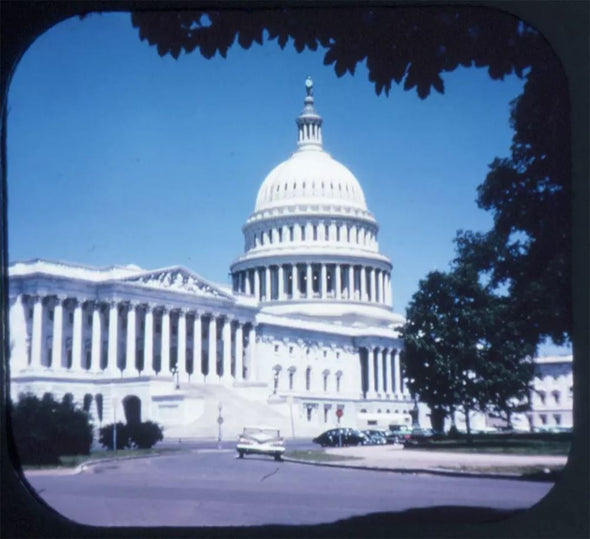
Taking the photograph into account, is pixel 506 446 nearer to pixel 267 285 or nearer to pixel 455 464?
pixel 455 464

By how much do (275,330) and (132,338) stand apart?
105 feet

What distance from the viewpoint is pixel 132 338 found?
50.2 meters

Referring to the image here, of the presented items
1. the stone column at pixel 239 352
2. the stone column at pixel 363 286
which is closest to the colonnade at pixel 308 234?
the stone column at pixel 363 286

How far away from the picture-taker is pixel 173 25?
10.9 meters

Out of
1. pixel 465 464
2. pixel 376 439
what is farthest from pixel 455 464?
pixel 376 439

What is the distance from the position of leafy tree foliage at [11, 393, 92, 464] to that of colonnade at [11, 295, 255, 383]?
169cm

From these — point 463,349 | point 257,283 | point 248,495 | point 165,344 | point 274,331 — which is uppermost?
point 257,283

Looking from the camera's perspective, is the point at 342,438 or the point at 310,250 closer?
the point at 342,438

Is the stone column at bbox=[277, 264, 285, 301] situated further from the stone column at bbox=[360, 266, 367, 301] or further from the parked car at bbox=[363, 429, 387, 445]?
the parked car at bbox=[363, 429, 387, 445]

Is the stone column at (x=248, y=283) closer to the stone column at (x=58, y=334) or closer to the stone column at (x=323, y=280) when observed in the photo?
the stone column at (x=323, y=280)

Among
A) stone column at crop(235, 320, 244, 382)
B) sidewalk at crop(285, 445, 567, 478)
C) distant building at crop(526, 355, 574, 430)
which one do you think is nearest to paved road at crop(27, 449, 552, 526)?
sidewalk at crop(285, 445, 567, 478)

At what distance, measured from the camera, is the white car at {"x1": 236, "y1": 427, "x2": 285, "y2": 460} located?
63.6 feet

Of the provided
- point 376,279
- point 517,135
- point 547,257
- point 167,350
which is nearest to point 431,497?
point 547,257

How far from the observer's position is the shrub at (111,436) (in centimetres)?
1698
